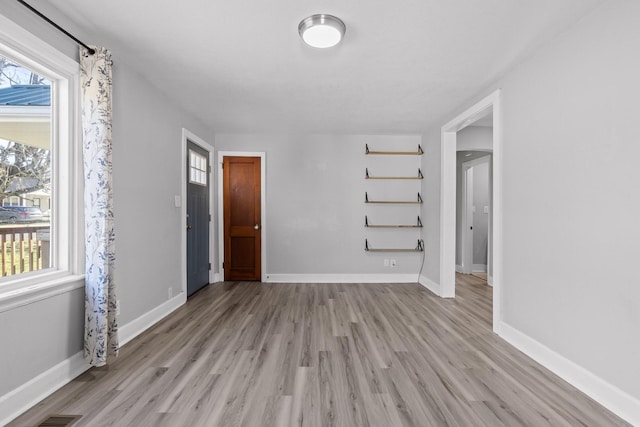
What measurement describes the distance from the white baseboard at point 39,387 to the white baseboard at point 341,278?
2.89 m

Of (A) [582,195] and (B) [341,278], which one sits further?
(B) [341,278]

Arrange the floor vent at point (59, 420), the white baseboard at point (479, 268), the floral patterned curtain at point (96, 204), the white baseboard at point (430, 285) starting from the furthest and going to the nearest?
the white baseboard at point (479, 268), the white baseboard at point (430, 285), the floral patterned curtain at point (96, 204), the floor vent at point (59, 420)

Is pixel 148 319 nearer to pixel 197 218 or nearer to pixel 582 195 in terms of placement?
pixel 197 218

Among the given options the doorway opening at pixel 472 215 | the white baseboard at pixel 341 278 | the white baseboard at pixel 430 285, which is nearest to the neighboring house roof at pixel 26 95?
the white baseboard at pixel 341 278

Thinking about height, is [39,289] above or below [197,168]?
below

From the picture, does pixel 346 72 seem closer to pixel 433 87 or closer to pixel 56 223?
pixel 433 87

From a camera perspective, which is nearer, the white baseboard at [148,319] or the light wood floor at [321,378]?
the light wood floor at [321,378]

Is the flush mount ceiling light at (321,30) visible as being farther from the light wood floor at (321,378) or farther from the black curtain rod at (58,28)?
the light wood floor at (321,378)

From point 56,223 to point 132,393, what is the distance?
4.24 feet

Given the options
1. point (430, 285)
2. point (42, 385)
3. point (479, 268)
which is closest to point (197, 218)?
point (42, 385)

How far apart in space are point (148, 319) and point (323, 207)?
9.48 feet

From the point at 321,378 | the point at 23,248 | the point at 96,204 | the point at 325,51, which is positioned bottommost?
the point at 321,378

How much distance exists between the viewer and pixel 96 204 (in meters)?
2.09

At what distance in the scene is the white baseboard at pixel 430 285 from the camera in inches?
162
